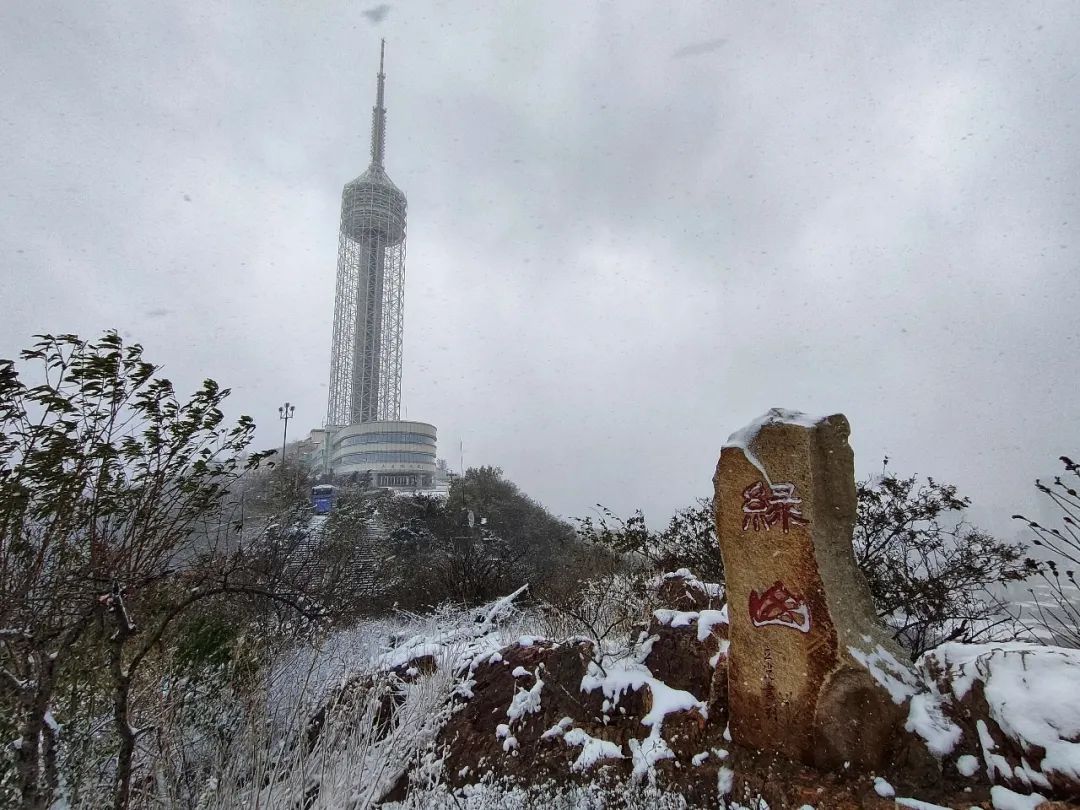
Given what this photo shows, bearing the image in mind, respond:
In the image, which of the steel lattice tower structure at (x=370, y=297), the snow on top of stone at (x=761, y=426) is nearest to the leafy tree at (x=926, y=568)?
the snow on top of stone at (x=761, y=426)

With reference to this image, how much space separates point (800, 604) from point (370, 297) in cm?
5620

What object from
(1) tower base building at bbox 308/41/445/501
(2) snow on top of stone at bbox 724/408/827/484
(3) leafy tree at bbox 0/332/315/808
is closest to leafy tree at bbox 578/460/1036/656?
(2) snow on top of stone at bbox 724/408/827/484

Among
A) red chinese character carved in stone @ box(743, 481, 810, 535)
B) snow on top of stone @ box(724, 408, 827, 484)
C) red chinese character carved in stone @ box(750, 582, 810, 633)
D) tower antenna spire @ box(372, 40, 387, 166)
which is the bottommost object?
red chinese character carved in stone @ box(750, 582, 810, 633)

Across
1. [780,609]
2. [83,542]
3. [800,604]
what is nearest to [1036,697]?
[800,604]

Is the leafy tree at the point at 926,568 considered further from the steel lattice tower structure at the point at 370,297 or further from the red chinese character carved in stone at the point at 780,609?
the steel lattice tower structure at the point at 370,297

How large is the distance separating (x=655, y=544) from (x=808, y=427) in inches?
187

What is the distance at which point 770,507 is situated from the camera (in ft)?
12.1

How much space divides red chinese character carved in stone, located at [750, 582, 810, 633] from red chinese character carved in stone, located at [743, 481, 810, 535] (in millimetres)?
381

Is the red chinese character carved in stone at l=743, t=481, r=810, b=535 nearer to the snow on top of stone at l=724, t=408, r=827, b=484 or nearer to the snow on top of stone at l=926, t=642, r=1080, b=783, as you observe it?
the snow on top of stone at l=724, t=408, r=827, b=484

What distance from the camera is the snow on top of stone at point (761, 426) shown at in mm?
3785

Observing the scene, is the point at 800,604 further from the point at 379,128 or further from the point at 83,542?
the point at 379,128

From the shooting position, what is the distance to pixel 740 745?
3727 mm

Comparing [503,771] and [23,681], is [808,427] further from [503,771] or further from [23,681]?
[23,681]

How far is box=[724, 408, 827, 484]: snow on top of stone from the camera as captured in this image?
379 centimetres
